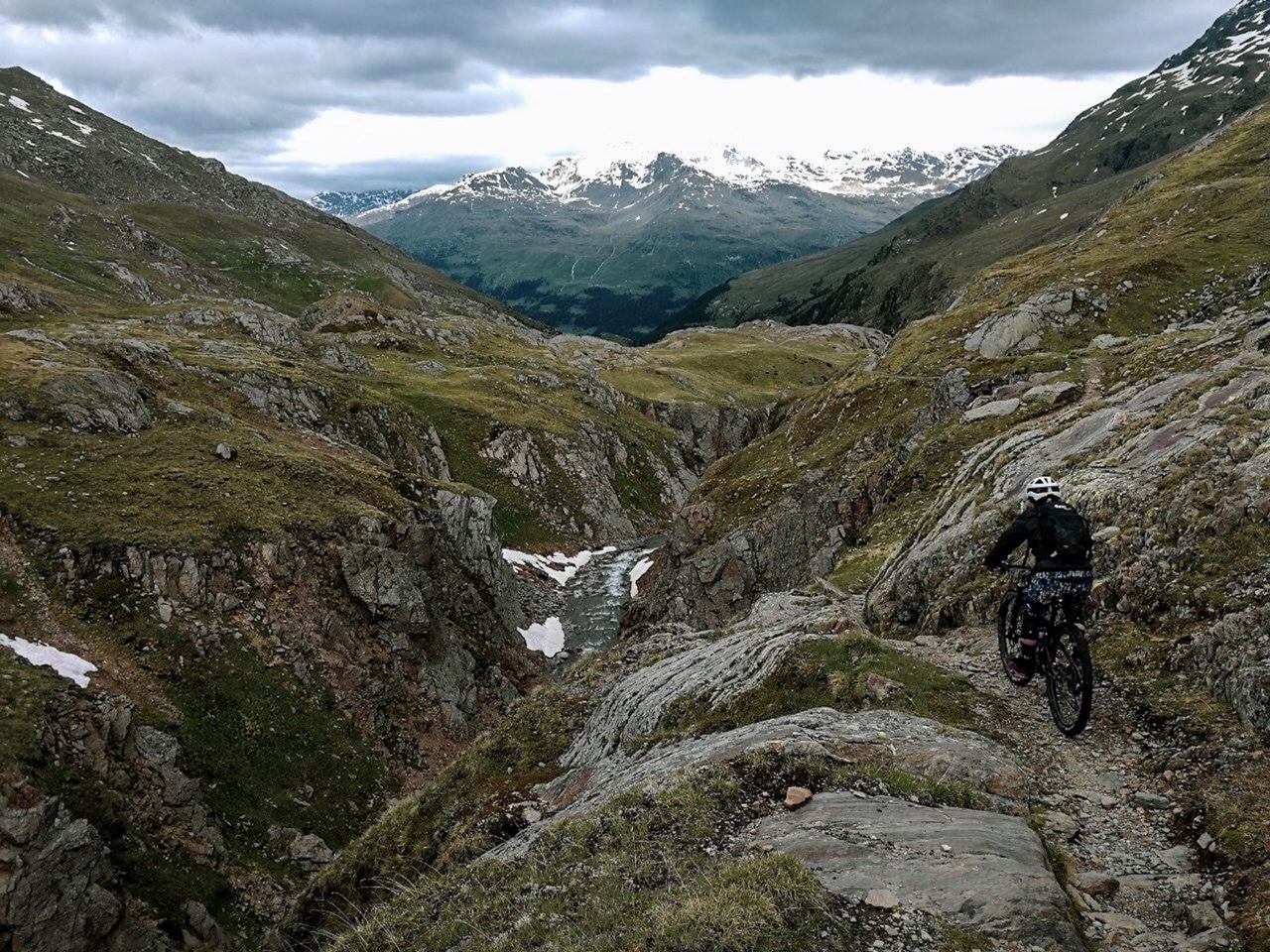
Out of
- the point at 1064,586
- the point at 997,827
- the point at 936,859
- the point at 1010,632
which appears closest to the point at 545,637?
the point at 1010,632

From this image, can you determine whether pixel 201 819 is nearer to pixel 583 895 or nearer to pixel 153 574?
pixel 153 574

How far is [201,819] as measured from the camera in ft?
104

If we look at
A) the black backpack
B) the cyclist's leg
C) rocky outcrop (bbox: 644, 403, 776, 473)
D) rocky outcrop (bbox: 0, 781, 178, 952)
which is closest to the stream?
rocky outcrop (bbox: 0, 781, 178, 952)

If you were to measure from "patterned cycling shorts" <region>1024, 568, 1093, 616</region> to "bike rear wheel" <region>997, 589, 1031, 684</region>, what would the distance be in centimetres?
143

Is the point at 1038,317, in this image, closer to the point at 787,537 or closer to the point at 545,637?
the point at 787,537

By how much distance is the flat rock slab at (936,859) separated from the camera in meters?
8.12

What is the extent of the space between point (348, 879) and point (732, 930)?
1594 cm

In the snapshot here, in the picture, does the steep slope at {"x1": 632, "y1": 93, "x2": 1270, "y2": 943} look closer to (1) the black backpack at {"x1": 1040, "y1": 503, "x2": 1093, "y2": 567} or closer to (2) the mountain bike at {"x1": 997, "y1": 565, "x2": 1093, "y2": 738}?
(2) the mountain bike at {"x1": 997, "y1": 565, "x2": 1093, "y2": 738}

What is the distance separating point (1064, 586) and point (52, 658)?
132 feet

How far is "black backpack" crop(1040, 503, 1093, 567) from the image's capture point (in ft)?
43.0

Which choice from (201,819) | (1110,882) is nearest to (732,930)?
(1110,882)

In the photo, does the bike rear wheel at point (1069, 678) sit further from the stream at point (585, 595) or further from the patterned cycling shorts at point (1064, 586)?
the stream at point (585, 595)

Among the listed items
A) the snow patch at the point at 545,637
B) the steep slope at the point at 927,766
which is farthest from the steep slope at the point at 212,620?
the steep slope at the point at 927,766

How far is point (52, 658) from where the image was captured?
32.3 m
